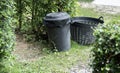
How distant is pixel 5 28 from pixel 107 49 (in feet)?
5.53

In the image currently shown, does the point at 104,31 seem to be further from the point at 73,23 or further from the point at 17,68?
the point at 73,23

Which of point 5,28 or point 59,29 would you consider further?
point 59,29

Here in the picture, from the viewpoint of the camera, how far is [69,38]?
5824 millimetres

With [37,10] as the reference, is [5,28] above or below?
above

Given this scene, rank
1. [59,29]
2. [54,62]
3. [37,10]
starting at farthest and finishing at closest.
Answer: [37,10], [59,29], [54,62]

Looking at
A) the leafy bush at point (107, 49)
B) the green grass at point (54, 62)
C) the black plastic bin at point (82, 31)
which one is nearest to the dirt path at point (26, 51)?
the green grass at point (54, 62)

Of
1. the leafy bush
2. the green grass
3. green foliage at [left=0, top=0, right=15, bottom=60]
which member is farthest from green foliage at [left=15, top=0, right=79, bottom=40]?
the leafy bush

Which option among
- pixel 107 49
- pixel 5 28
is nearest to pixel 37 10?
pixel 5 28

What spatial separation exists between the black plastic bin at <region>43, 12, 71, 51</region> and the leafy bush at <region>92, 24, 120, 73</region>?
243 cm

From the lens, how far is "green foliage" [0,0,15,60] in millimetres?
3873

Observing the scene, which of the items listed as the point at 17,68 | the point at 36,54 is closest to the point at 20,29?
the point at 36,54

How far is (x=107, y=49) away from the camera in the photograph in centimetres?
287

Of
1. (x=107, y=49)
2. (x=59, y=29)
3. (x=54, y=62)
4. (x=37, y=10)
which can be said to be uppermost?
(x=107, y=49)

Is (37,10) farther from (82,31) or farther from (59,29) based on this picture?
(82,31)
